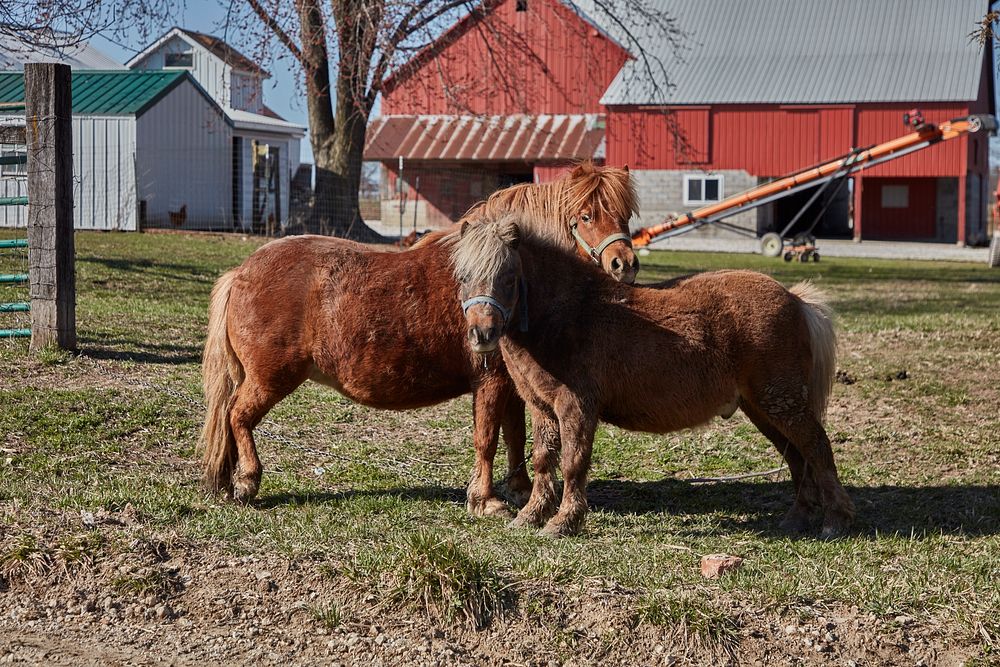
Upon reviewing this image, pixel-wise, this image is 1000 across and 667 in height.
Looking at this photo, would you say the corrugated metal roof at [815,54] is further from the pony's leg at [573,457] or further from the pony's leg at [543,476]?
the pony's leg at [573,457]

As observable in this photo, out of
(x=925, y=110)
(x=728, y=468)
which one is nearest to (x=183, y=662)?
(x=728, y=468)

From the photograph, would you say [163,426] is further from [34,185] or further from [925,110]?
[925,110]

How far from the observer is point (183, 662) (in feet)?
14.2

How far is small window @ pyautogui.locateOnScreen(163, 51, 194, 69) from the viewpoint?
46406 millimetres

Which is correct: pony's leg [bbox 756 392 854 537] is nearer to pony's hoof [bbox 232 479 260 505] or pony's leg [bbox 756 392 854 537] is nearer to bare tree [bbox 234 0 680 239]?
pony's hoof [bbox 232 479 260 505]

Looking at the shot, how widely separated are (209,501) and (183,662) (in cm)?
183

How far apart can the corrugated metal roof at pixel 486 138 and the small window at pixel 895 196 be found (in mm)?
11296

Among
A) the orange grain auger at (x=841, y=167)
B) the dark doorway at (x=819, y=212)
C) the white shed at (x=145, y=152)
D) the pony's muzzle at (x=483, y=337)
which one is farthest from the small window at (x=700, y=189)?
the pony's muzzle at (x=483, y=337)

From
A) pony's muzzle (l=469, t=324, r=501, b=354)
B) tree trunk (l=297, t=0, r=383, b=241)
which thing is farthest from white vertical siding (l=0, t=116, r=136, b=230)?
pony's muzzle (l=469, t=324, r=501, b=354)

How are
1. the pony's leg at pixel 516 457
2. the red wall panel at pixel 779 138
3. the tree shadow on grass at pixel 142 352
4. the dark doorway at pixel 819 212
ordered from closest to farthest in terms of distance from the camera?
the pony's leg at pixel 516 457
the tree shadow on grass at pixel 142 352
the red wall panel at pixel 779 138
the dark doorway at pixel 819 212

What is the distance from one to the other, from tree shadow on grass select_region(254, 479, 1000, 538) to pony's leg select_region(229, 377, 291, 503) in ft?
0.55

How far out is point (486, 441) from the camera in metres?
5.98

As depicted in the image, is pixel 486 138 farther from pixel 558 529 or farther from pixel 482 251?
pixel 558 529

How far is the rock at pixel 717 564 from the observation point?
4.88 meters
